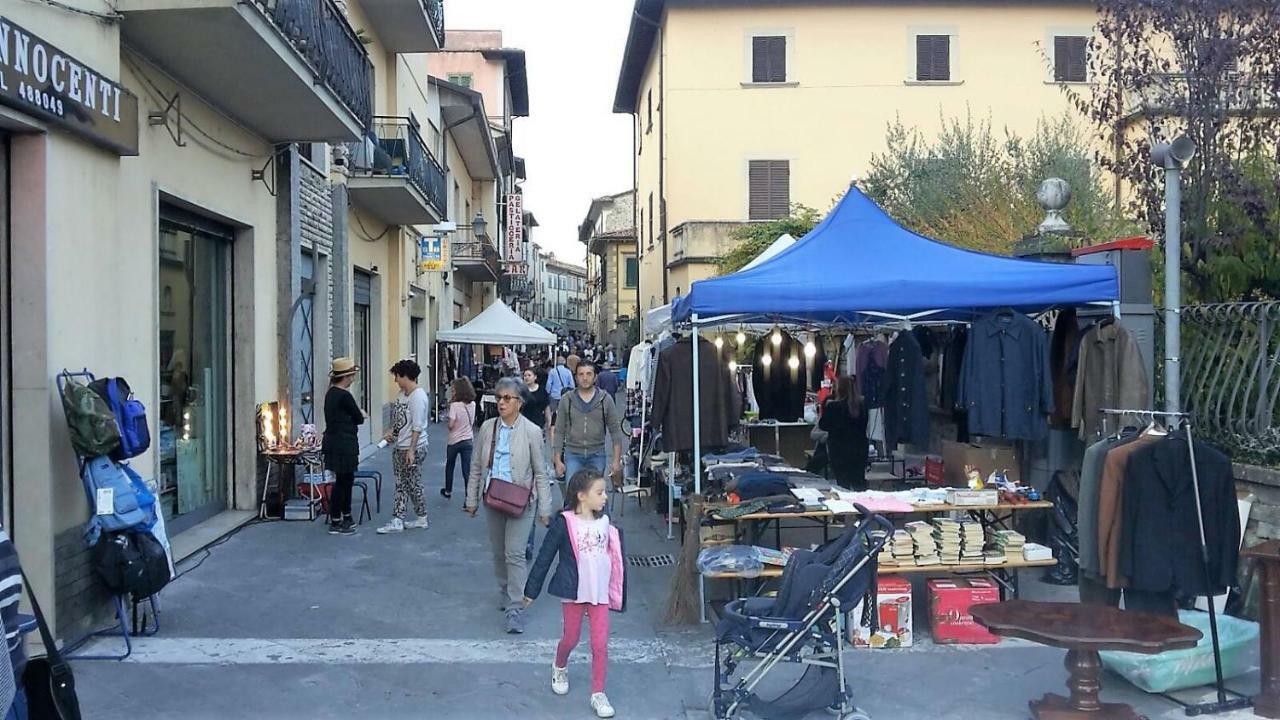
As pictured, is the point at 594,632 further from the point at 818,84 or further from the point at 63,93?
the point at 818,84

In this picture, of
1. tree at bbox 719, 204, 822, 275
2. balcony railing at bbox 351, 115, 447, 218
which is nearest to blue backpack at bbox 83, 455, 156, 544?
Answer: balcony railing at bbox 351, 115, 447, 218

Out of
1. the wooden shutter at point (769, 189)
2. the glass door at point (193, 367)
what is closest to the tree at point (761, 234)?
the wooden shutter at point (769, 189)

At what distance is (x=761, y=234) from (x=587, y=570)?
19693 millimetres

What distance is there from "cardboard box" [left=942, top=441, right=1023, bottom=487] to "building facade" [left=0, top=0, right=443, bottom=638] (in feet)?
21.9

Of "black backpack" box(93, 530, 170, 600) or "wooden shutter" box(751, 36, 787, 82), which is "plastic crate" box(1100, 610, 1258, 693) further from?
"wooden shutter" box(751, 36, 787, 82)

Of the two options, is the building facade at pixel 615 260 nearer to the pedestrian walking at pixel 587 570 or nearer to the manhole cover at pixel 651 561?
the manhole cover at pixel 651 561

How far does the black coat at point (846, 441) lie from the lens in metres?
11.4

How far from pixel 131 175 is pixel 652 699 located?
17.5 feet

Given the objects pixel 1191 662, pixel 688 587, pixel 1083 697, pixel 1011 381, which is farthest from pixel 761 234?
pixel 1083 697

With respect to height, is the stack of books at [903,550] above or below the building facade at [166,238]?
below

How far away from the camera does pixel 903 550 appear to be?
6867 mm

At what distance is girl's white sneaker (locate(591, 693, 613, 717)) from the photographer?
5.35 meters

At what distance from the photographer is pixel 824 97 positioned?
2684 cm

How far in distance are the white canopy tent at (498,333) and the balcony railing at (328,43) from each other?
8234 millimetres
